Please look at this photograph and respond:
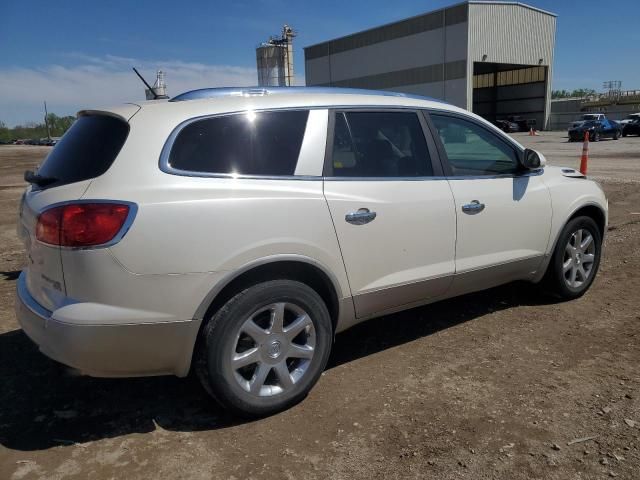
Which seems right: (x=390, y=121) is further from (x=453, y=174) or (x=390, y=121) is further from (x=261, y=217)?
(x=261, y=217)

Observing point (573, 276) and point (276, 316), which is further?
point (573, 276)

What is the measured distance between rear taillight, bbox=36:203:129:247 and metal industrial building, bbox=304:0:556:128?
162ft

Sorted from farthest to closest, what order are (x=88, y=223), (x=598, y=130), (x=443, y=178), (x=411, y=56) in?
1. (x=411, y=56)
2. (x=598, y=130)
3. (x=443, y=178)
4. (x=88, y=223)

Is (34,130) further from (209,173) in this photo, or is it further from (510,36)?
(209,173)

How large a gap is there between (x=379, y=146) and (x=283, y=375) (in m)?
1.54

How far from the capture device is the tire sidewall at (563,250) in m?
4.46

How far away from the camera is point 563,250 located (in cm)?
448

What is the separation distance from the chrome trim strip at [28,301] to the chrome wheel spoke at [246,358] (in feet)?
3.08

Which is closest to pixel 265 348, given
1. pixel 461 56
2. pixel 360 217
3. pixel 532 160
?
pixel 360 217

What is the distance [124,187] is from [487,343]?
272 cm

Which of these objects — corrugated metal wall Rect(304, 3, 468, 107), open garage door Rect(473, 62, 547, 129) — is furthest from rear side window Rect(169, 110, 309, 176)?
open garage door Rect(473, 62, 547, 129)

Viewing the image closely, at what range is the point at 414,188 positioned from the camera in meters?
3.47

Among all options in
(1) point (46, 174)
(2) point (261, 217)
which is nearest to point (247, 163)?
(2) point (261, 217)

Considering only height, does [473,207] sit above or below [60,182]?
below
